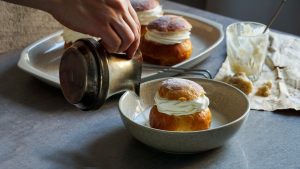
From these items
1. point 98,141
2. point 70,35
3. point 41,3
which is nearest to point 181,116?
point 98,141

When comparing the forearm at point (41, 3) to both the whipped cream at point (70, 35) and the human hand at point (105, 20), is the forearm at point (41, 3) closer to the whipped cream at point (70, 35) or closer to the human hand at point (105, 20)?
the human hand at point (105, 20)

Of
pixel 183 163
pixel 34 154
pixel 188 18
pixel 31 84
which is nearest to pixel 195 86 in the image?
pixel 183 163

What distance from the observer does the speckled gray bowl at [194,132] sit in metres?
0.81

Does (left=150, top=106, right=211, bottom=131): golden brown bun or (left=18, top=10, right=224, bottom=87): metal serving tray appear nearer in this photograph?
(left=150, top=106, right=211, bottom=131): golden brown bun

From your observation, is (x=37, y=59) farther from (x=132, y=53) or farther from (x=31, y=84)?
(x=132, y=53)

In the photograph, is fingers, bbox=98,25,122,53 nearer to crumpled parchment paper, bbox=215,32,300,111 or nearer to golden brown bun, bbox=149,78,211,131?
golden brown bun, bbox=149,78,211,131

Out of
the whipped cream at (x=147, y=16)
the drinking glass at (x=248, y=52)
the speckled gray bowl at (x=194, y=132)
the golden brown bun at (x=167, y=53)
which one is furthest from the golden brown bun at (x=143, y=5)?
the speckled gray bowl at (x=194, y=132)

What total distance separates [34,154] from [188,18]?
725mm

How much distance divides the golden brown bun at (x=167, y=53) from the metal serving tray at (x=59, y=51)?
0.03 metres

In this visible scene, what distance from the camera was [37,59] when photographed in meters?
1.23

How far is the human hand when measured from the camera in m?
0.78

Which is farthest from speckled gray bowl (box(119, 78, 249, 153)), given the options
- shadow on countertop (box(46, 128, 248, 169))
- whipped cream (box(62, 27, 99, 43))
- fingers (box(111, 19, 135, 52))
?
whipped cream (box(62, 27, 99, 43))

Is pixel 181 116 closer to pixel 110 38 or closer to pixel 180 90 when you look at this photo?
pixel 180 90

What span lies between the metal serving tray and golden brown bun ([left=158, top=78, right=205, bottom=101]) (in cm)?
22
